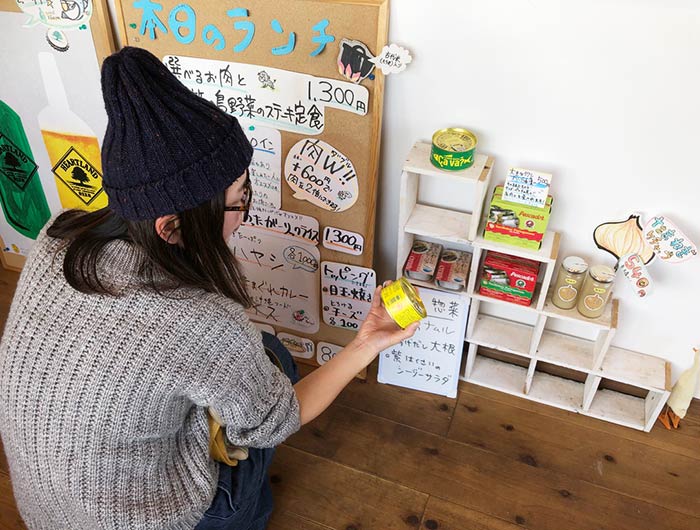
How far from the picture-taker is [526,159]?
146 centimetres

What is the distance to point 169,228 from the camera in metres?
0.99

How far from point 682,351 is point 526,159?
2.44 ft

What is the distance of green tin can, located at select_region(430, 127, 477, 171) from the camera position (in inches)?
54.0

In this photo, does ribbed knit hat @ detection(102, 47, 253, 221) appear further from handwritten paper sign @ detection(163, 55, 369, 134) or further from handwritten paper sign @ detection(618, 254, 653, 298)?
handwritten paper sign @ detection(618, 254, 653, 298)

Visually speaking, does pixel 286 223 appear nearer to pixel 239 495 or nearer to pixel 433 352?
pixel 433 352

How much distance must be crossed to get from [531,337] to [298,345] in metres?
0.74

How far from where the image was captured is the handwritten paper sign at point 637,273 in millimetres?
1459

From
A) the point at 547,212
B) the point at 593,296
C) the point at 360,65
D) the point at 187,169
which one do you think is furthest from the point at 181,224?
the point at 593,296

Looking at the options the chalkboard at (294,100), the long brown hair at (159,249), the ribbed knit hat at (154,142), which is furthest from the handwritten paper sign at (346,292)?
the ribbed knit hat at (154,142)

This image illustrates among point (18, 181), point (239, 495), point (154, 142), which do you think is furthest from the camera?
point (18, 181)

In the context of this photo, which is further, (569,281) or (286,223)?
(286,223)

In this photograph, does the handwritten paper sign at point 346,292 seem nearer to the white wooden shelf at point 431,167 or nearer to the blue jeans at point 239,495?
the white wooden shelf at point 431,167

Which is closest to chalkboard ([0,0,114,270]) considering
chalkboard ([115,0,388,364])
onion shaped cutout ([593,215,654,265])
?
chalkboard ([115,0,388,364])

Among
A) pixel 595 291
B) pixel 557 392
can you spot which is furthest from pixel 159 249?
pixel 557 392
